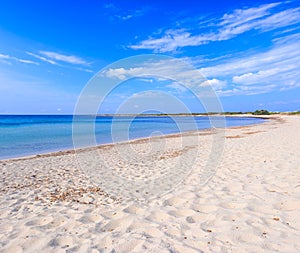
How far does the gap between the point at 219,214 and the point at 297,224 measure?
1.06 metres

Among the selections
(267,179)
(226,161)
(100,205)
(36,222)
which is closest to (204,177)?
(267,179)

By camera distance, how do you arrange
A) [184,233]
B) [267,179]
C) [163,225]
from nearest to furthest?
[184,233], [163,225], [267,179]

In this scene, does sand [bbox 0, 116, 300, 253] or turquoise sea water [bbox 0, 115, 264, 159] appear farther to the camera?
turquoise sea water [bbox 0, 115, 264, 159]

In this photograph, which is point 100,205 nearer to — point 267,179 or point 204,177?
point 204,177

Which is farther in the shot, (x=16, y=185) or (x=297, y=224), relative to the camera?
(x=16, y=185)

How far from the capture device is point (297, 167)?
6.41 m

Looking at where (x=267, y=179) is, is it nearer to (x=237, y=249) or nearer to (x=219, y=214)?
(x=219, y=214)

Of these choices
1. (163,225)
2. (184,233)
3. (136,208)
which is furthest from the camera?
(136,208)

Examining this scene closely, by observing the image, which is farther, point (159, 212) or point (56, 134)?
point (56, 134)

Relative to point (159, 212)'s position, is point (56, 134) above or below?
below

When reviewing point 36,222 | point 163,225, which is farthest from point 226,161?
point 36,222

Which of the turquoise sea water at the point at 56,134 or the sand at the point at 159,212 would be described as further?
the turquoise sea water at the point at 56,134

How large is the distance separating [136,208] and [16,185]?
12.3 ft

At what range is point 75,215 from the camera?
4012mm
